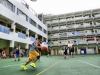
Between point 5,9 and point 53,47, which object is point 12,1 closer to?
point 5,9

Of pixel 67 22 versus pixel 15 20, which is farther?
pixel 67 22

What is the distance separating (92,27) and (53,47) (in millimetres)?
16246

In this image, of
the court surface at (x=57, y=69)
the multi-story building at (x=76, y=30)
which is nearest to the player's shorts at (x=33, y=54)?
the court surface at (x=57, y=69)

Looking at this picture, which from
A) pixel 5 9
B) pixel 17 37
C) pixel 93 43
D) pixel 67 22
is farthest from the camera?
pixel 67 22

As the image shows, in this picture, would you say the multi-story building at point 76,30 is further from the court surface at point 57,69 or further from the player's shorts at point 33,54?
the player's shorts at point 33,54

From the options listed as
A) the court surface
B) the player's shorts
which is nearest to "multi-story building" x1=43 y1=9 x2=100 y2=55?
the court surface

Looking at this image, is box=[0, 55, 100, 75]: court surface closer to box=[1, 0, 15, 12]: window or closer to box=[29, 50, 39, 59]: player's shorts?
box=[29, 50, 39, 59]: player's shorts

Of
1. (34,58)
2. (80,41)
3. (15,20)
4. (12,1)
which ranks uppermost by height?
(12,1)

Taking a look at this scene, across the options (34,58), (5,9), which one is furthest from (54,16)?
(34,58)

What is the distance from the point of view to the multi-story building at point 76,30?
37.2 metres

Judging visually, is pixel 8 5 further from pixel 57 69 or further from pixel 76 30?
pixel 76 30

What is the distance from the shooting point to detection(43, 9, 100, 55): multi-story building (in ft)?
122

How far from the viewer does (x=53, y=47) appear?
140 ft

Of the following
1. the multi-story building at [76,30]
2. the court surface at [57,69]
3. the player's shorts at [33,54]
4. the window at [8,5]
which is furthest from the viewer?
the multi-story building at [76,30]
